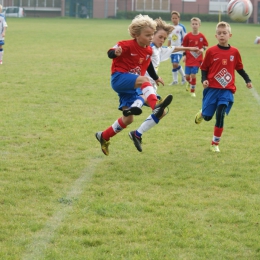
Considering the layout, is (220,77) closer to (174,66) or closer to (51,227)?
(51,227)

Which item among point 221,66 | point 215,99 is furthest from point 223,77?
point 215,99

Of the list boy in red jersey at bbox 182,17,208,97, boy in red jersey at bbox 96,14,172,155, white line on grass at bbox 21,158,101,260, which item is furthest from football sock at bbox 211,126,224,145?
boy in red jersey at bbox 182,17,208,97

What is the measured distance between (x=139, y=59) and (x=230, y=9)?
53.2ft

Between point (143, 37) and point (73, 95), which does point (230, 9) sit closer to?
point (73, 95)

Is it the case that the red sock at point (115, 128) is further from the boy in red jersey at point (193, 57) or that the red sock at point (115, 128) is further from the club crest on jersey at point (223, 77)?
the boy in red jersey at point (193, 57)

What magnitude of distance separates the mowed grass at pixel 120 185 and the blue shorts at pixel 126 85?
80 centimetres

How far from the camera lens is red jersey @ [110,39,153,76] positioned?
7.41m

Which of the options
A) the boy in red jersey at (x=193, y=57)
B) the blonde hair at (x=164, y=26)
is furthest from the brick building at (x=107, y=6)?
the blonde hair at (x=164, y=26)

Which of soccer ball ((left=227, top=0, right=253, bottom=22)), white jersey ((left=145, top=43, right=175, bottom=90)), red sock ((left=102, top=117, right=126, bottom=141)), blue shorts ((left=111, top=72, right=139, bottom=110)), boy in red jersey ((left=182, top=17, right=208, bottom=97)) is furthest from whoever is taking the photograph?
soccer ball ((left=227, top=0, right=253, bottom=22))

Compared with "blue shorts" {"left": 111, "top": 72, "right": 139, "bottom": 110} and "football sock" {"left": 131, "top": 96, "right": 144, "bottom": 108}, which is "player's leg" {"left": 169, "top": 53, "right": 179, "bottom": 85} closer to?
"blue shorts" {"left": 111, "top": 72, "right": 139, "bottom": 110}

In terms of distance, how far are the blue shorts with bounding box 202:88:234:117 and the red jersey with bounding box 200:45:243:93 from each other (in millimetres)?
68

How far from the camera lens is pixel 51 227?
5.18 m

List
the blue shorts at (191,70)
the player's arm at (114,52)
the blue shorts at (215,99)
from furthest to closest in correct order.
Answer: the blue shorts at (191,70), the blue shorts at (215,99), the player's arm at (114,52)

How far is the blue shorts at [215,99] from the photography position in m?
8.13
